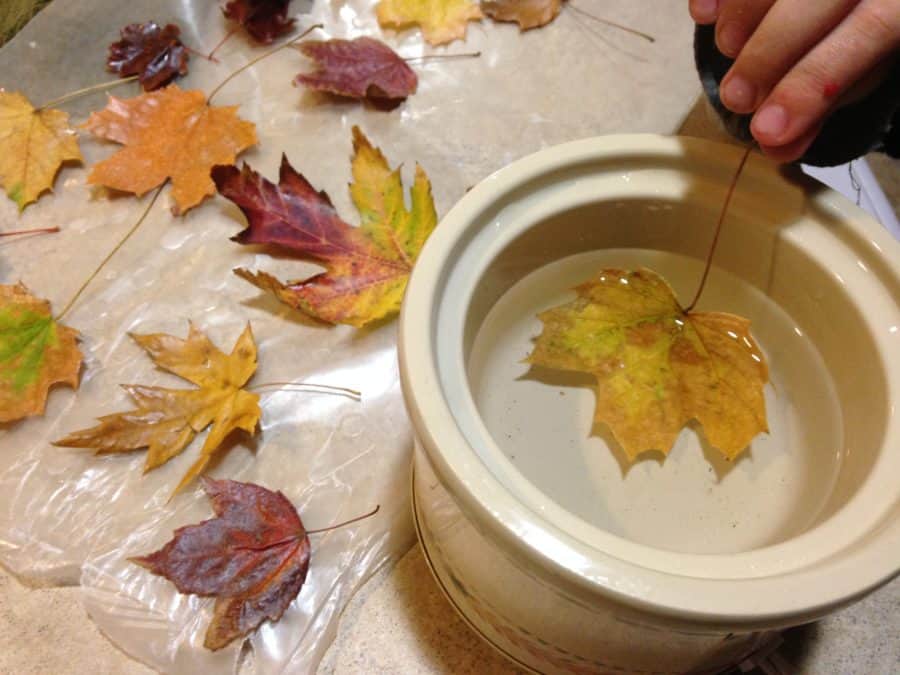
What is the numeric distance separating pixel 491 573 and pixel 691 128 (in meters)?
0.72

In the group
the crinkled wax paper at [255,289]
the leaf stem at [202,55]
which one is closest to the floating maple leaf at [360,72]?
the crinkled wax paper at [255,289]

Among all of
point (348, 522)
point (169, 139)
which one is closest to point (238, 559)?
point (348, 522)

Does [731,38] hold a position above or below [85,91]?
above

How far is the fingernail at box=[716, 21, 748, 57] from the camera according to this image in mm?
651

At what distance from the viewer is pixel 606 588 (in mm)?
493

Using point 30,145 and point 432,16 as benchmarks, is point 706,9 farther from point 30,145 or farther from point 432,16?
point 30,145

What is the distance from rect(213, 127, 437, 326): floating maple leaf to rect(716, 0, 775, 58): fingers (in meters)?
0.46

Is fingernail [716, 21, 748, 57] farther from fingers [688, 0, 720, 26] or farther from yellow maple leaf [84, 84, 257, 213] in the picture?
yellow maple leaf [84, 84, 257, 213]

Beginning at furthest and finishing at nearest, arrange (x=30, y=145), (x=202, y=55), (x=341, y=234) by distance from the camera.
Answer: (x=202, y=55)
(x=30, y=145)
(x=341, y=234)

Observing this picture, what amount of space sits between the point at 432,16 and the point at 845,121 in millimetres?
785

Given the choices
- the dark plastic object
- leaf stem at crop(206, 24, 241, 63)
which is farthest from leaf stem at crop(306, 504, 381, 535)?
leaf stem at crop(206, 24, 241, 63)

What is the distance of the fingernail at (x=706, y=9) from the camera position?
2.25 feet

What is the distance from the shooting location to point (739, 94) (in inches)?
25.5

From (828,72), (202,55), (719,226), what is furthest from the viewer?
(202,55)
